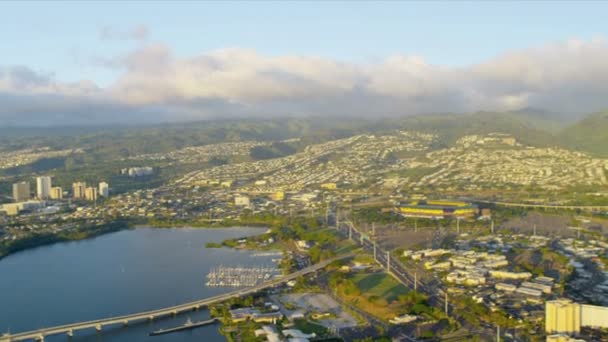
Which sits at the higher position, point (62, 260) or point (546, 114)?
point (546, 114)

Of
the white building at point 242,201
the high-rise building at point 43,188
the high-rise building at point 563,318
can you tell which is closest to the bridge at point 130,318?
the high-rise building at point 563,318

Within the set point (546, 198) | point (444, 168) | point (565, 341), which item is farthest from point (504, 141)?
point (565, 341)

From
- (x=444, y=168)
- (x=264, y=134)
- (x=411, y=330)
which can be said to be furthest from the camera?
(x=264, y=134)

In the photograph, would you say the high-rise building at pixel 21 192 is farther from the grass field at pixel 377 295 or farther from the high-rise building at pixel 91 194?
the grass field at pixel 377 295

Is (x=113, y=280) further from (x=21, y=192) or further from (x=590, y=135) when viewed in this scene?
(x=590, y=135)

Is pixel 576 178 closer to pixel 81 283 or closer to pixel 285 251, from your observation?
pixel 285 251

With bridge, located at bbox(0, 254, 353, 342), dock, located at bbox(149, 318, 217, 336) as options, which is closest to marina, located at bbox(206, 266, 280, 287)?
bridge, located at bbox(0, 254, 353, 342)
